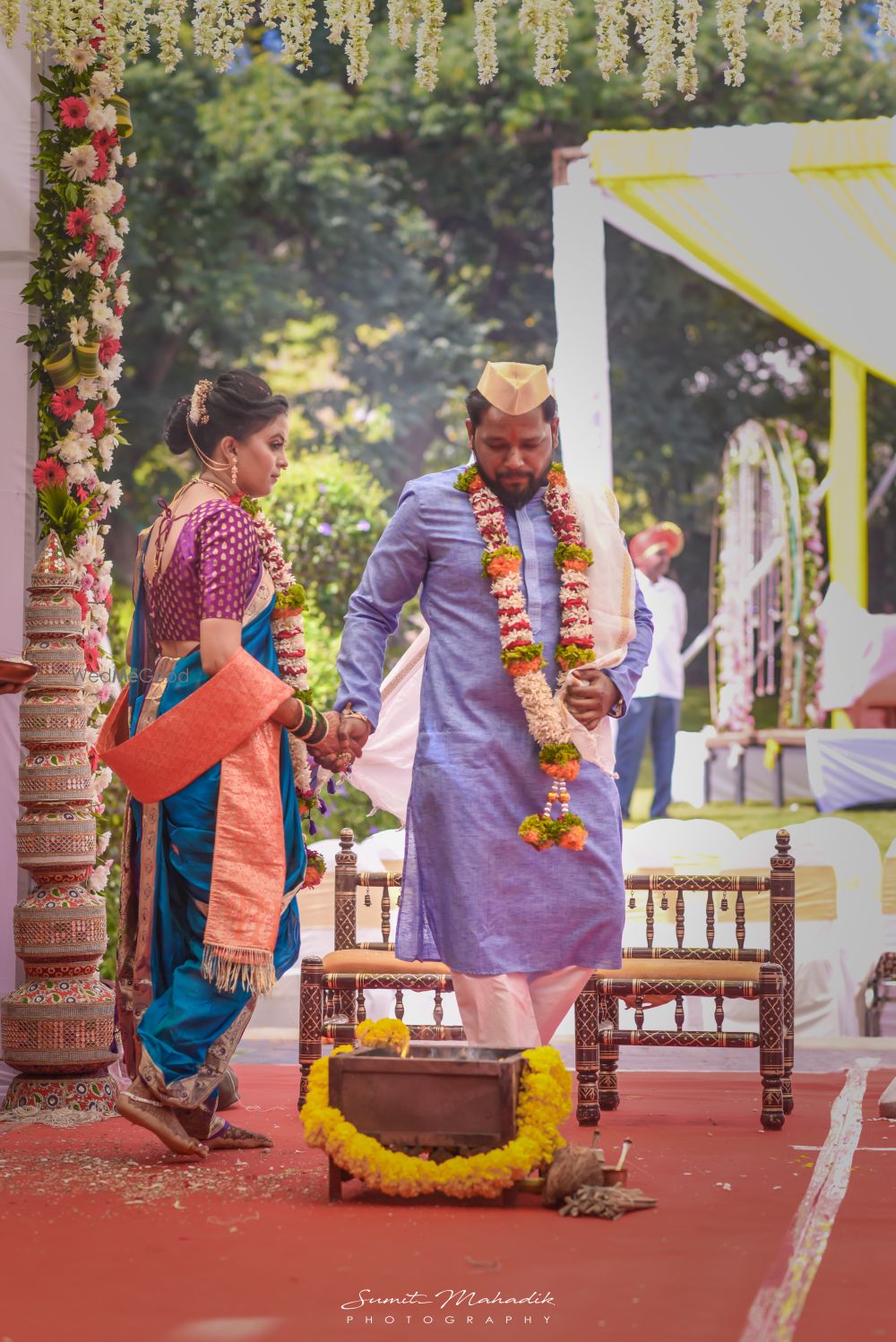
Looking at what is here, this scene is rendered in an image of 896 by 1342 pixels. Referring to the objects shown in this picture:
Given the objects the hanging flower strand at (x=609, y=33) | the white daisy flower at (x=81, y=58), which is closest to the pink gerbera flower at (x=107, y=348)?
the white daisy flower at (x=81, y=58)

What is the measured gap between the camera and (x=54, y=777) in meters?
4.34

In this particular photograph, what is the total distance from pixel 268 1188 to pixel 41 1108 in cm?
119

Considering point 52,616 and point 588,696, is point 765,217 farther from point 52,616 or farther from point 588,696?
point 588,696

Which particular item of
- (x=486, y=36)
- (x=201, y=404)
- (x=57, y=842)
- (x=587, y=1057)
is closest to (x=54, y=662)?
(x=57, y=842)

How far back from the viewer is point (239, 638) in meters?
3.57

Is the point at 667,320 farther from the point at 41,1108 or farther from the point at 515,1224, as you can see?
the point at 515,1224

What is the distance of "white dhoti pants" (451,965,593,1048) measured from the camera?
344cm

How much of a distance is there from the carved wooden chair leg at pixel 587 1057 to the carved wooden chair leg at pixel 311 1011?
2.22ft

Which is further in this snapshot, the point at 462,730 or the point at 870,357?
the point at 870,357

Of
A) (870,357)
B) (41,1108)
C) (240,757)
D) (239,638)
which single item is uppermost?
(870,357)

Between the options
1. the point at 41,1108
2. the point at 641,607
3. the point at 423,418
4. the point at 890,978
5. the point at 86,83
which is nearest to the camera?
the point at 641,607

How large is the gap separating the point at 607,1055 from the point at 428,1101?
53.5 inches

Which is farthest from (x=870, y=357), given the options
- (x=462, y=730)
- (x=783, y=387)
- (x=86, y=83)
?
(x=462, y=730)

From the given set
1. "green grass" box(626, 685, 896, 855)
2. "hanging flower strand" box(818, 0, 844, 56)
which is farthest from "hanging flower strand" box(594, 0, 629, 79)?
"green grass" box(626, 685, 896, 855)
